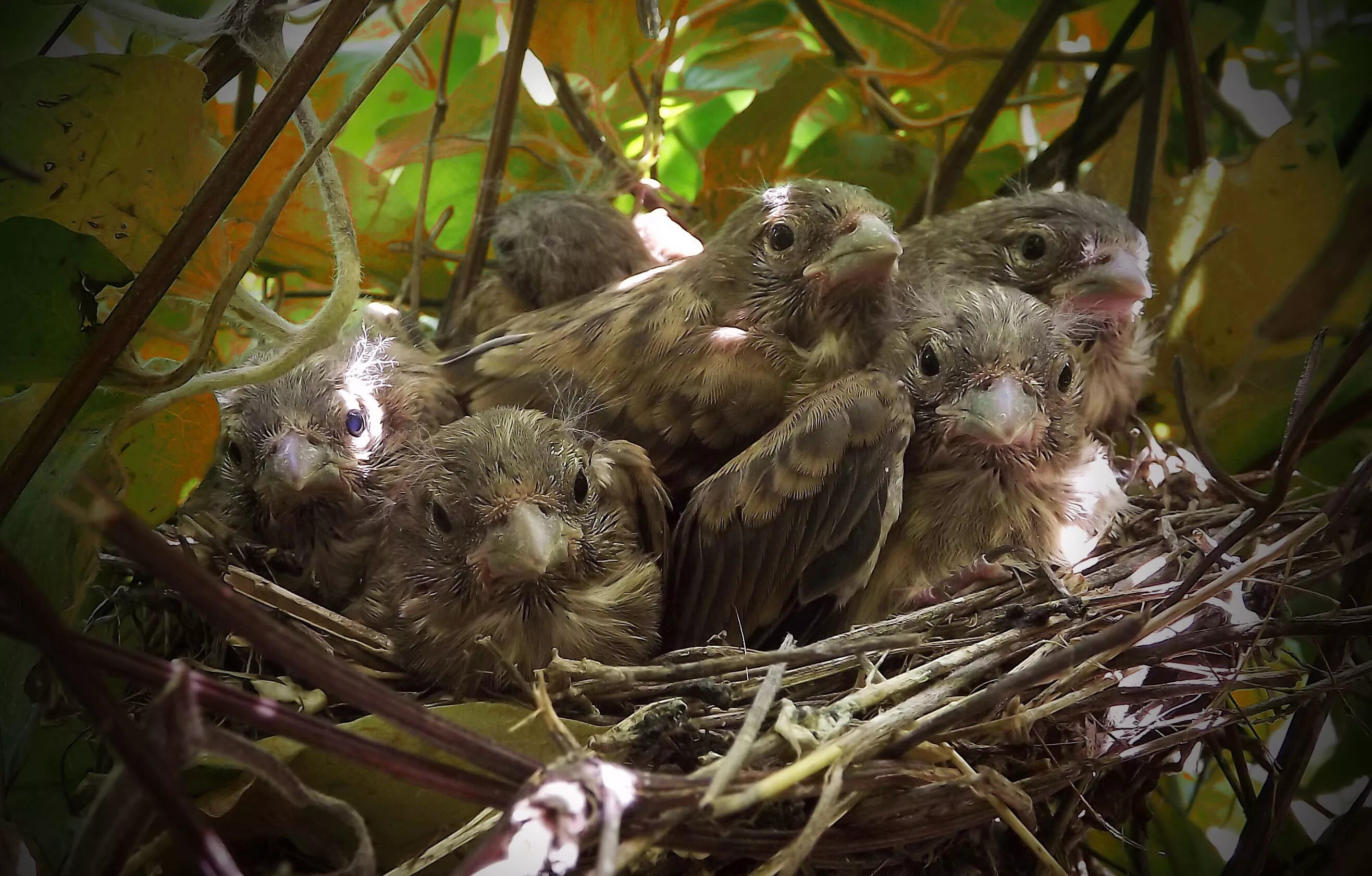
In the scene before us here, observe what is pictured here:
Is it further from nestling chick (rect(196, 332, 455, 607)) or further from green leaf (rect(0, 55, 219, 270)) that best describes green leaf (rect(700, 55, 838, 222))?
green leaf (rect(0, 55, 219, 270))

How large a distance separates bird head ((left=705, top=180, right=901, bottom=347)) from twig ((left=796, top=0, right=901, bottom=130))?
1.22 feet

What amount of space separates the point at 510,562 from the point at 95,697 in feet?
1.75

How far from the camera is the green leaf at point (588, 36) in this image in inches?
64.3

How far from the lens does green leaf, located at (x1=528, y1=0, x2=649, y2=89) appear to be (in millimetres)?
1634

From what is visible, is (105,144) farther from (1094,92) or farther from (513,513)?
(1094,92)

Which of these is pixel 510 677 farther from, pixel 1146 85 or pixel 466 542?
pixel 1146 85

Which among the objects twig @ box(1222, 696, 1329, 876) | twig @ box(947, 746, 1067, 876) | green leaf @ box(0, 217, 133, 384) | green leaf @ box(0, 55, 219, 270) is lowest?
twig @ box(1222, 696, 1329, 876)

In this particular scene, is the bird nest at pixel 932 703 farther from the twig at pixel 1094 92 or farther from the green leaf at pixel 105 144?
the twig at pixel 1094 92

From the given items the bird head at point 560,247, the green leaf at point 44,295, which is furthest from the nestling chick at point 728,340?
the green leaf at point 44,295

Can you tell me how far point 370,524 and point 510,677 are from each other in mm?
423

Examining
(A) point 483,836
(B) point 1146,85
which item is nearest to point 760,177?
(B) point 1146,85

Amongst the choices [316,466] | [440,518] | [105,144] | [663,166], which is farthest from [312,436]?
[663,166]

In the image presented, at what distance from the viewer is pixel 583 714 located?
107 centimetres

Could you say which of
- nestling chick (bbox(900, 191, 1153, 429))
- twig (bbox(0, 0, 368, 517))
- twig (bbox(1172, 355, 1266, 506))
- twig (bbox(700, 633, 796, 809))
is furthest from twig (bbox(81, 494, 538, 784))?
nestling chick (bbox(900, 191, 1153, 429))
